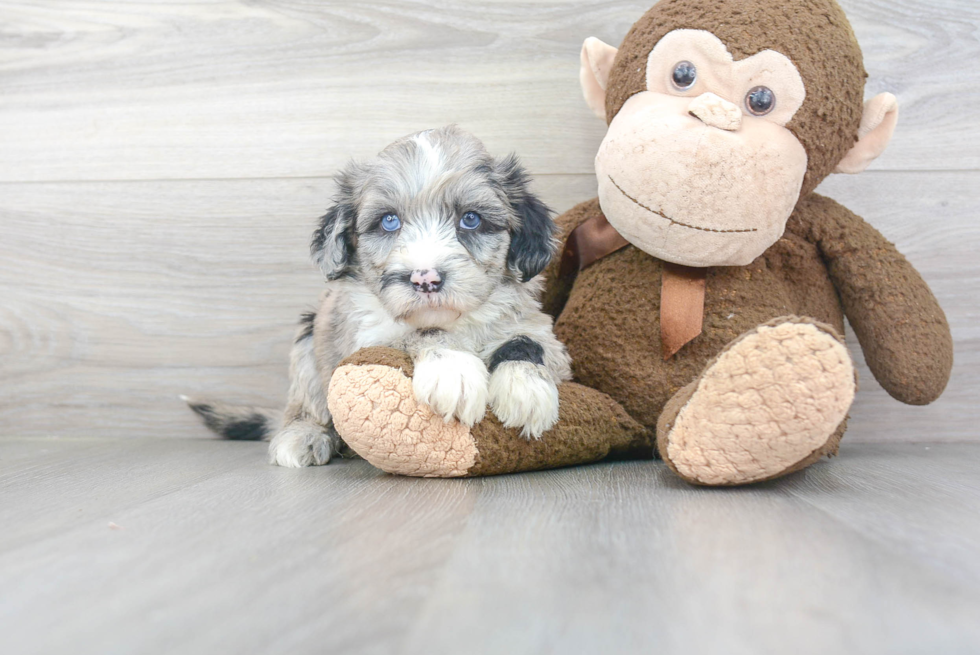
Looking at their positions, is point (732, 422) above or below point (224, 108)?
below

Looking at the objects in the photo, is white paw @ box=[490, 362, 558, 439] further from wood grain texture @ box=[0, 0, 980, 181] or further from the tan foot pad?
wood grain texture @ box=[0, 0, 980, 181]

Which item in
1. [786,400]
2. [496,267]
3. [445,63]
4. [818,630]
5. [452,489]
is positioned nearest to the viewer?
[818,630]

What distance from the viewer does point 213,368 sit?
2172 mm

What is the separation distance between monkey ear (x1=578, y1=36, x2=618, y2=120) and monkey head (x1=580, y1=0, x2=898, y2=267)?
0.19m

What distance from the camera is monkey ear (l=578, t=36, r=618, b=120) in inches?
67.2

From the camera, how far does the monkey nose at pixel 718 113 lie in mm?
1379

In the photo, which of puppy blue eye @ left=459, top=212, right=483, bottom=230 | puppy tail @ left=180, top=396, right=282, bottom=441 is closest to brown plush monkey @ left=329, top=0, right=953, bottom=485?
puppy blue eye @ left=459, top=212, right=483, bottom=230

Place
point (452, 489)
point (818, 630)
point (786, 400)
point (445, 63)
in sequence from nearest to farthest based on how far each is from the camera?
point (818, 630)
point (786, 400)
point (452, 489)
point (445, 63)

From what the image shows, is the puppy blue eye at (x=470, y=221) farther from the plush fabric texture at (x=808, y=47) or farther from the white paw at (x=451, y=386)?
the plush fabric texture at (x=808, y=47)

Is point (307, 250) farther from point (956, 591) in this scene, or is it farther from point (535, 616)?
point (956, 591)

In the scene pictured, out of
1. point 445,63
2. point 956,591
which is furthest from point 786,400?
point 445,63

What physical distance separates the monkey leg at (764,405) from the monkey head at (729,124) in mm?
340

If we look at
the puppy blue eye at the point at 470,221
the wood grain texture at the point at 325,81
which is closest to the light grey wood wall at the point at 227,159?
the wood grain texture at the point at 325,81

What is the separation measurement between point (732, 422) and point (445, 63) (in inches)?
54.0
